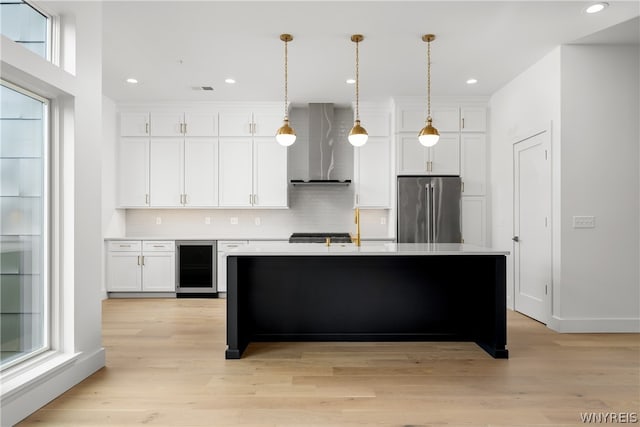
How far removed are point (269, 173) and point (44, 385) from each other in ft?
13.0

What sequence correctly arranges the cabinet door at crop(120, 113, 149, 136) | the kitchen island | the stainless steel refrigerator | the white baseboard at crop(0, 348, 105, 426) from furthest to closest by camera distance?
the cabinet door at crop(120, 113, 149, 136)
the stainless steel refrigerator
the kitchen island
the white baseboard at crop(0, 348, 105, 426)

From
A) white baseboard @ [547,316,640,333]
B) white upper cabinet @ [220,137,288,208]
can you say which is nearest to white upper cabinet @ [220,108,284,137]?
white upper cabinet @ [220,137,288,208]

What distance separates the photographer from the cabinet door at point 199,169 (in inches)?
228

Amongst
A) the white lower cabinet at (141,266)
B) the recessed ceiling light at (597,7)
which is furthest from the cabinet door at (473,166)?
the white lower cabinet at (141,266)

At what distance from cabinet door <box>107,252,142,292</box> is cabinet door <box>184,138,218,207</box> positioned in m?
1.11

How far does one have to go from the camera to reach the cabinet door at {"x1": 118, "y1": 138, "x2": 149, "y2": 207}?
5.77 meters

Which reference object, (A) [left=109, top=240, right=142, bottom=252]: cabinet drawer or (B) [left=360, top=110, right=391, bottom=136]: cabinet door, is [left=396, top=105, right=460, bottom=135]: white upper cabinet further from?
(A) [left=109, top=240, right=142, bottom=252]: cabinet drawer

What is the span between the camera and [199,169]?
19.0 feet

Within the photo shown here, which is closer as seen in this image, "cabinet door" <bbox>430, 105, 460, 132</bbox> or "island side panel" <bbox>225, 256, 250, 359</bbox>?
"island side panel" <bbox>225, 256, 250, 359</bbox>

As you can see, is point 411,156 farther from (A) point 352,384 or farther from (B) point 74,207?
(B) point 74,207

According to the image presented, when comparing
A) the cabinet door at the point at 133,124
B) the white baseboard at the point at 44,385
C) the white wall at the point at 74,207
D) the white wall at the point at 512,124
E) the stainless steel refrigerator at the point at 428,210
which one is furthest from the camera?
the cabinet door at the point at 133,124

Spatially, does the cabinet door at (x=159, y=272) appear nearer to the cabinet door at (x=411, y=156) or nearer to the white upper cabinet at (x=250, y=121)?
the white upper cabinet at (x=250, y=121)

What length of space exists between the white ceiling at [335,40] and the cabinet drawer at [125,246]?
211cm

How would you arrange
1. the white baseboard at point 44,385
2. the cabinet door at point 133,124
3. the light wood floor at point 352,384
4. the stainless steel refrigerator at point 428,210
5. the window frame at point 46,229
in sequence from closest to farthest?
1. the white baseboard at point 44,385
2. the light wood floor at point 352,384
3. the window frame at point 46,229
4. the stainless steel refrigerator at point 428,210
5. the cabinet door at point 133,124
